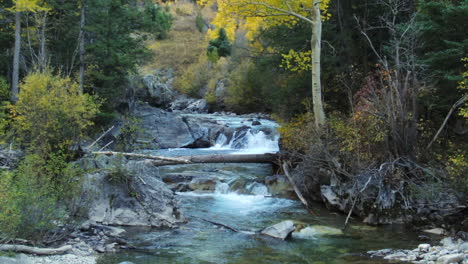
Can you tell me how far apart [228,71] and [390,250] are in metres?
41.0

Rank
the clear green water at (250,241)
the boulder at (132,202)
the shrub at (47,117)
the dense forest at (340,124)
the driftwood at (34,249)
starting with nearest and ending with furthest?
the driftwood at (34,249) < the clear green water at (250,241) < the dense forest at (340,124) < the boulder at (132,202) < the shrub at (47,117)

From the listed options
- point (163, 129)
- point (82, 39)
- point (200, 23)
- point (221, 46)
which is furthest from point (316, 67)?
A: point (200, 23)

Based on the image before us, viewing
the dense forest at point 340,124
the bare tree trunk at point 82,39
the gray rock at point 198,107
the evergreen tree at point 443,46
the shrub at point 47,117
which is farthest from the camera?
the gray rock at point 198,107

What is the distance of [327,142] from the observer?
1220 cm

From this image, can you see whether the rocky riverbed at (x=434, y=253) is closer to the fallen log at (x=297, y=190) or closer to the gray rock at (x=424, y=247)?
the gray rock at (x=424, y=247)

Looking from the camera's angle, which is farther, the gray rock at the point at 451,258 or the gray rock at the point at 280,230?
A: the gray rock at the point at 280,230

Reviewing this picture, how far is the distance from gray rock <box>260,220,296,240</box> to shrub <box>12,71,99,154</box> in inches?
210

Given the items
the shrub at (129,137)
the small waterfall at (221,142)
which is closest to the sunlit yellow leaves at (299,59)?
the shrub at (129,137)

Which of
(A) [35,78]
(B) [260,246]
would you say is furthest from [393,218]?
(A) [35,78]

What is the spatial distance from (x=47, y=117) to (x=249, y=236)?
586cm

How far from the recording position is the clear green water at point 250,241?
8188mm

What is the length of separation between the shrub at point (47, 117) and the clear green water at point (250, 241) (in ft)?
10.1

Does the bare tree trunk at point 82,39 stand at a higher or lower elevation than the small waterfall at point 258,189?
higher

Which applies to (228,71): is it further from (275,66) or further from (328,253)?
(328,253)
